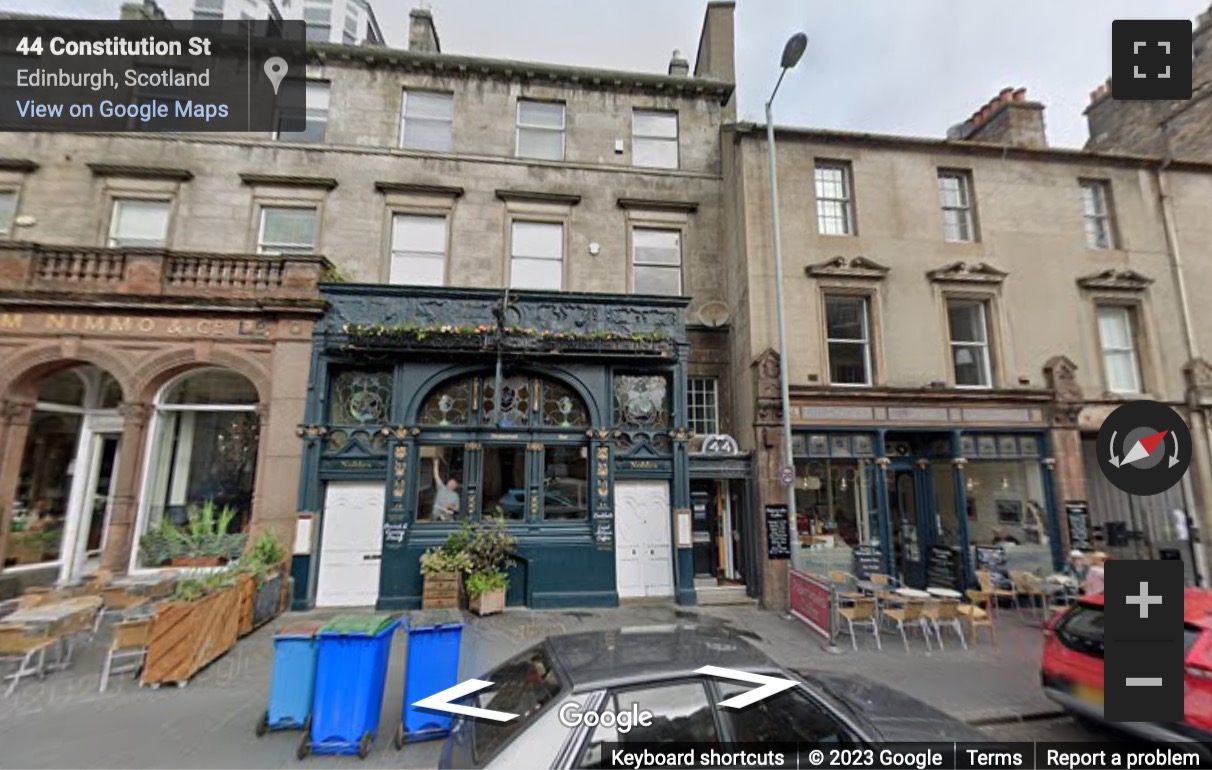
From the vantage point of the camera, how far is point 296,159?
11898 mm

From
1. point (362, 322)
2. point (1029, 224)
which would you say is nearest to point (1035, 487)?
point (1029, 224)

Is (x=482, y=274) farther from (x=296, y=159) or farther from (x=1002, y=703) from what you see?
(x=1002, y=703)

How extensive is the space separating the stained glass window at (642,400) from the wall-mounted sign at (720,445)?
117 cm

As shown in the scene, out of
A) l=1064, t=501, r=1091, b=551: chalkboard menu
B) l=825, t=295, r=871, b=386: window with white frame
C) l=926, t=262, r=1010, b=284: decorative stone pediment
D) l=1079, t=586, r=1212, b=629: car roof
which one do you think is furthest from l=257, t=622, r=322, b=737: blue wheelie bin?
l=1064, t=501, r=1091, b=551: chalkboard menu

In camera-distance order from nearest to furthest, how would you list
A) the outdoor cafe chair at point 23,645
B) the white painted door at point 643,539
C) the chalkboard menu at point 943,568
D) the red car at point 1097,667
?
1. the red car at point 1097,667
2. the outdoor cafe chair at point 23,645
3. the white painted door at point 643,539
4. the chalkboard menu at point 943,568

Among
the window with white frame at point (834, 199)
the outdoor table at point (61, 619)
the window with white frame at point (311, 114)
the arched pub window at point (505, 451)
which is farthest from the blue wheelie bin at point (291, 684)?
the window with white frame at point (834, 199)

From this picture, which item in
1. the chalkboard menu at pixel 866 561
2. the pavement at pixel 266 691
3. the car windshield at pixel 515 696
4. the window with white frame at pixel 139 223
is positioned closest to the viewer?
the car windshield at pixel 515 696

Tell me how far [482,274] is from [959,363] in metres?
11.8

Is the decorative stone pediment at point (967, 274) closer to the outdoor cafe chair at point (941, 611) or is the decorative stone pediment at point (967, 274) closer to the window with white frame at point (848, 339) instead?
the window with white frame at point (848, 339)

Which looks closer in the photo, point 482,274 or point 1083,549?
point 1083,549

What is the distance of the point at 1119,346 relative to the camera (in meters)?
12.2

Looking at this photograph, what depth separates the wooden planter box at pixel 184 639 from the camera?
5.83 m

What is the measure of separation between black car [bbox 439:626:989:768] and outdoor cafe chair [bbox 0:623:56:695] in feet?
20.8

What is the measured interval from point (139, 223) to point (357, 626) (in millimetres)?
12557
